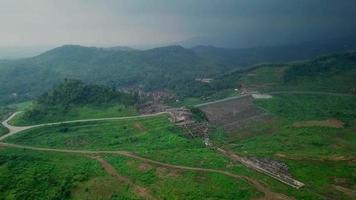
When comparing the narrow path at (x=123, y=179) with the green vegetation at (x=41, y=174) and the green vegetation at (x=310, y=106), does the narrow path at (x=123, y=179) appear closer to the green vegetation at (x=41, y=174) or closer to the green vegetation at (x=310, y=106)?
the green vegetation at (x=41, y=174)

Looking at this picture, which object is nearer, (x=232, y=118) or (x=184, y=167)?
(x=184, y=167)

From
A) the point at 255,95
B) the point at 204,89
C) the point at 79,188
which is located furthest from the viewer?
the point at 204,89

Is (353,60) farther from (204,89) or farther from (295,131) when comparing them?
(295,131)

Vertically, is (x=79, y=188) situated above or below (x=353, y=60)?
below

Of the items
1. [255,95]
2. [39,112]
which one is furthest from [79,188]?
[255,95]

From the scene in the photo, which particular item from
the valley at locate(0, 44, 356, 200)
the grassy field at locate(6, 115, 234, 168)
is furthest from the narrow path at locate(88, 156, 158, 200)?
the grassy field at locate(6, 115, 234, 168)

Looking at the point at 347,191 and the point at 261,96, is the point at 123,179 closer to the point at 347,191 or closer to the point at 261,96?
the point at 347,191
